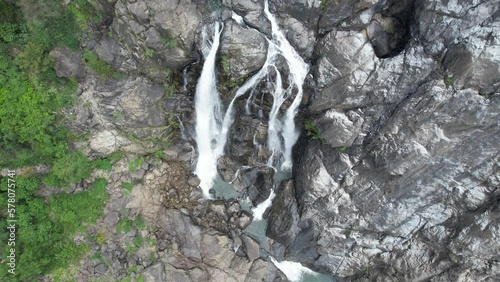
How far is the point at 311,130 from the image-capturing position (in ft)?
57.4

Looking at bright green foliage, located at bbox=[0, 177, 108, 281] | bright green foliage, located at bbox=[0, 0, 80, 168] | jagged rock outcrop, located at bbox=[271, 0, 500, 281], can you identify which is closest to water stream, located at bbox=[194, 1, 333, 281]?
jagged rock outcrop, located at bbox=[271, 0, 500, 281]

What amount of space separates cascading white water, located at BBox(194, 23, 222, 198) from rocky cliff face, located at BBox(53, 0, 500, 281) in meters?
0.48

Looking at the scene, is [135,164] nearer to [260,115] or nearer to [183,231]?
[183,231]

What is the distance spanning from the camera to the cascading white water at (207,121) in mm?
16281

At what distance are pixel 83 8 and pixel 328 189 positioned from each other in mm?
13645

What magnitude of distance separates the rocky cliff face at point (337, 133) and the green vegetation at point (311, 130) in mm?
110

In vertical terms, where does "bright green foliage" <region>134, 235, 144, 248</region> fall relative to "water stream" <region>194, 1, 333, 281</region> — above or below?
below

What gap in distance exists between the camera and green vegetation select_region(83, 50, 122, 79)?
15227 millimetres

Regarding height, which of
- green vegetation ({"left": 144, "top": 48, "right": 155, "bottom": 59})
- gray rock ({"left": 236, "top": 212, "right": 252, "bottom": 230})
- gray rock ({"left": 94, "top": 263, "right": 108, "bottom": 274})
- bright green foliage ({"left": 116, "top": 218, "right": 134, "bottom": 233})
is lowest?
gray rock ({"left": 94, "top": 263, "right": 108, "bottom": 274})

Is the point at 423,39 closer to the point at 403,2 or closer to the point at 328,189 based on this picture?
the point at 403,2

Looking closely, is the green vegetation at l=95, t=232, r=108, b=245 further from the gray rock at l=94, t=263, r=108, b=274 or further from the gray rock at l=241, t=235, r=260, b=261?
the gray rock at l=241, t=235, r=260, b=261

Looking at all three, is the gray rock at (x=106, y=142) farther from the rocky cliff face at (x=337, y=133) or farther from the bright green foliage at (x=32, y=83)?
the bright green foliage at (x=32, y=83)

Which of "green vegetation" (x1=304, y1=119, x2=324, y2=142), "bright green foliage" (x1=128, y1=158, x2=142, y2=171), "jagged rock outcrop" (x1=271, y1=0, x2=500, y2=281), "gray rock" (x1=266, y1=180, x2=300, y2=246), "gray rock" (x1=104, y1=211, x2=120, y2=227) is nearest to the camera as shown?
"jagged rock outcrop" (x1=271, y1=0, x2=500, y2=281)

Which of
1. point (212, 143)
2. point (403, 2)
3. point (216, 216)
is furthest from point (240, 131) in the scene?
point (403, 2)
